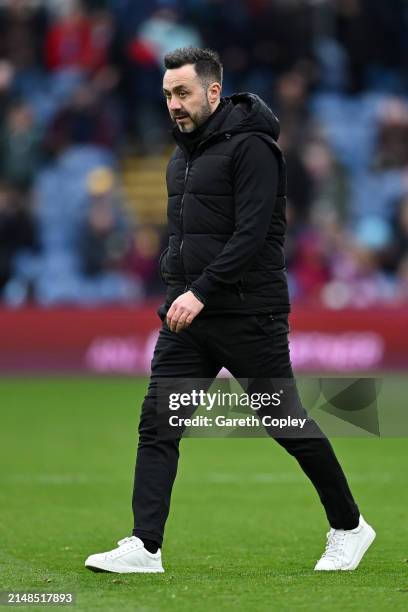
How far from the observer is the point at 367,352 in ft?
55.7

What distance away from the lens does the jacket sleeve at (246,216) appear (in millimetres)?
5922

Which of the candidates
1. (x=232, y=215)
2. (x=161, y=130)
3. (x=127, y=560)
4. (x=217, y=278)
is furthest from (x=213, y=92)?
(x=161, y=130)

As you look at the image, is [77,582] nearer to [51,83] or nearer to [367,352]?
[367,352]

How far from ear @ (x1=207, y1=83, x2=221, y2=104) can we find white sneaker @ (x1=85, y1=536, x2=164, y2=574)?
1914 millimetres

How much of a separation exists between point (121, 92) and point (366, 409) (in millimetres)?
13207

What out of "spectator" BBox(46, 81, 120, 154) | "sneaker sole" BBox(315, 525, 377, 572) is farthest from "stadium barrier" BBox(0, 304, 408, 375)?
"sneaker sole" BBox(315, 525, 377, 572)

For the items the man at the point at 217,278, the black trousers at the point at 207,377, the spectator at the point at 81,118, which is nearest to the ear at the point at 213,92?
the man at the point at 217,278

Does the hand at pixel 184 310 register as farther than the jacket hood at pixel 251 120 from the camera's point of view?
No

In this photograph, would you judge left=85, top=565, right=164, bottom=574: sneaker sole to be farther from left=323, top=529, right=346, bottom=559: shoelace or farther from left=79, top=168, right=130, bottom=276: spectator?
left=79, top=168, right=130, bottom=276: spectator

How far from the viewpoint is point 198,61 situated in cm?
604

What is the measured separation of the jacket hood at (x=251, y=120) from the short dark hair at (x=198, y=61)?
175 millimetres

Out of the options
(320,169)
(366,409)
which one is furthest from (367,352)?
(366,409)

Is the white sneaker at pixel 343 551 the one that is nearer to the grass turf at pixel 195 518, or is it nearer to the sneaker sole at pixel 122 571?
the grass turf at pixel 195 518

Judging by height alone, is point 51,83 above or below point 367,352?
above
